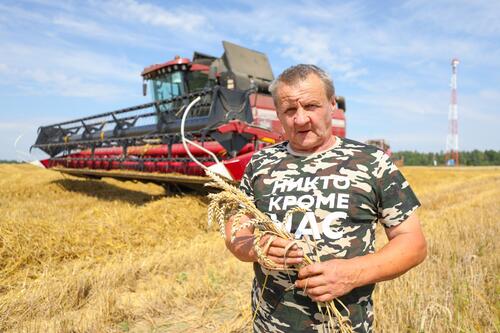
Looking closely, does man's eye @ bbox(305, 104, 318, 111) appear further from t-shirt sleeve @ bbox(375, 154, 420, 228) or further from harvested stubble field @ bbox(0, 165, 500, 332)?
harvested stubble field @ bbox(0, 165, 500, 332)

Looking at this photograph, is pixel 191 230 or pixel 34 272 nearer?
pixel 34 272

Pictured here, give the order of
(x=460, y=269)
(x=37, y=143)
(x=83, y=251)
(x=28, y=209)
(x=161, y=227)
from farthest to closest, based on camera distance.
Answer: (x=37, y=143)
(x=28, y=209)
(x=161, y=227)
(x=83, y=251)
(x=460, y=269)

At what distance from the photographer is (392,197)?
1.32 m

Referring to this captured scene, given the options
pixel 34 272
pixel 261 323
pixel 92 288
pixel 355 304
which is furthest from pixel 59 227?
pixel 355 304

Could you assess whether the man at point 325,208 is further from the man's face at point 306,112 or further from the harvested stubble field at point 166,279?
the harvested stubble field at point 166,279

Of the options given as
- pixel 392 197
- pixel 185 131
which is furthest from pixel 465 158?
pixel 392 197

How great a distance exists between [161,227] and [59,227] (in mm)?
1316

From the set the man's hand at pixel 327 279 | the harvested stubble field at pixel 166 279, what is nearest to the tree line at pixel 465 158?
the harvested stubble field at pixel 166 279

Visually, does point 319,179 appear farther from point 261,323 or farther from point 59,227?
point 59,227

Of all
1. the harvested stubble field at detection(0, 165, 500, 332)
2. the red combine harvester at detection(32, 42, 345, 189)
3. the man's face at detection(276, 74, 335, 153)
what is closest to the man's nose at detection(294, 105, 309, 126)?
the man's face at detection(276, 74, 335, 153)

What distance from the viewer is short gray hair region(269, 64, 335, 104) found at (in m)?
1.41

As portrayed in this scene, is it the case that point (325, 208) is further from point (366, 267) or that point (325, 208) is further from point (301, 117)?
point (301, 117)

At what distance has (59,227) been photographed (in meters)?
4.64

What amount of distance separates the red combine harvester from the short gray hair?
132 inches
